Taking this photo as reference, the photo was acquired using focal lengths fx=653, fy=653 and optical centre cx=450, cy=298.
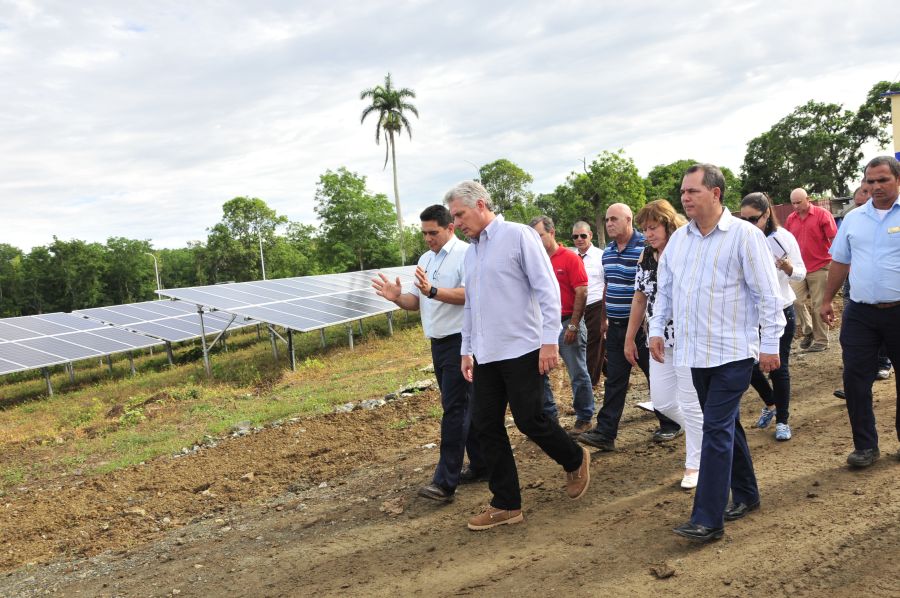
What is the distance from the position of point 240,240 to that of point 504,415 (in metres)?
59.2

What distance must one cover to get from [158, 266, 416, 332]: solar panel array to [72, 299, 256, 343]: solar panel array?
1698 mm

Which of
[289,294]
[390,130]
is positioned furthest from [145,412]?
[390,130]

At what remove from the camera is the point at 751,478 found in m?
3.64

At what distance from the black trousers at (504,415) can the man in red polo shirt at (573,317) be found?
1.49 meters

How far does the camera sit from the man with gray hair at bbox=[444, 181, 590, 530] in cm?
376

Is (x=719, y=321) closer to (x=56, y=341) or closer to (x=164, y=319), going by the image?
(x=56, y=341)

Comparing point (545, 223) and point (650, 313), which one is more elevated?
point (545, 223)

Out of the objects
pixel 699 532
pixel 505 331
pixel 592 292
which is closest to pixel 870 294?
pixel 699 532

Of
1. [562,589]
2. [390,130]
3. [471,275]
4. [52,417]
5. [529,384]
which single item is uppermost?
[390,130]

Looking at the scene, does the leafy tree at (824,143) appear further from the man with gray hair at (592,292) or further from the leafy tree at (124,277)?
the leafy tree at (124,277)

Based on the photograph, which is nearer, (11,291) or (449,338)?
(449,338)

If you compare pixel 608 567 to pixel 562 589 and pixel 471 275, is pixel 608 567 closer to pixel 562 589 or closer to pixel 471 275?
pixel 562 589

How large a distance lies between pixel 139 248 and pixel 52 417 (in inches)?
2328

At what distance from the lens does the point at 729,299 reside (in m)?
3.30
